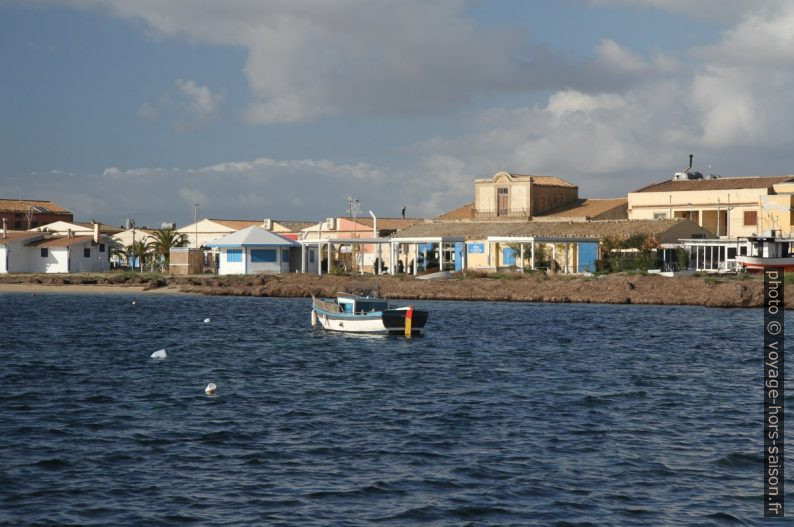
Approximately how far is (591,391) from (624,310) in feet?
107

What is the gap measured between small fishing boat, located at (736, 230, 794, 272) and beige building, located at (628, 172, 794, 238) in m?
7.02

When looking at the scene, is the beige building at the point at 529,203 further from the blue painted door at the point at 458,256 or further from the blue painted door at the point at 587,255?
the blue painted door at the point at 587,255

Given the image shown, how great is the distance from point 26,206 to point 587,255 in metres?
90.4

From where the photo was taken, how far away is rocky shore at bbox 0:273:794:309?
6366cm

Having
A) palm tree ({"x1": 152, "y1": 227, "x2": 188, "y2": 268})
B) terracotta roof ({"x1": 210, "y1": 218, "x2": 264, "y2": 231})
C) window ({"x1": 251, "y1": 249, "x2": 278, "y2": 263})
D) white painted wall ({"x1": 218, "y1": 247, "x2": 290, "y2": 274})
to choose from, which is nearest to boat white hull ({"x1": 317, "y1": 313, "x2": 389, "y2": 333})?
white painted wall ({"x1": 218, "y1": 247, "x2": 290, "y2": 274})

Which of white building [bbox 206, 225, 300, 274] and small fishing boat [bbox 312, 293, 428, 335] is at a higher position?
white building [bbox 206, 225, 300, 274]

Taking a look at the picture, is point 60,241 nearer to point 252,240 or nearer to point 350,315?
point 252,240

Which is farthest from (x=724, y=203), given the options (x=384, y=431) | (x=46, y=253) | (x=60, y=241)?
(x=384, y=431)

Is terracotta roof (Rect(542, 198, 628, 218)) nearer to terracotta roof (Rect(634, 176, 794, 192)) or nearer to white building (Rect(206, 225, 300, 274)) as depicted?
terracotta roof (Rect(634, 176, 794, 192))

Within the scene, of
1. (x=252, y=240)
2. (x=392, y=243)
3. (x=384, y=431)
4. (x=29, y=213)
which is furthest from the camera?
(x=29, y=213)

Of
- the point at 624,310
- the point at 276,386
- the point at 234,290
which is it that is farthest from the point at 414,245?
the point at 276,386

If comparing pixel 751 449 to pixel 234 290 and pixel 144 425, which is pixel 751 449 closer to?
pixel 144 425

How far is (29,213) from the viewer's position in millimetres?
134375

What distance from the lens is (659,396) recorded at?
28.7 metres
